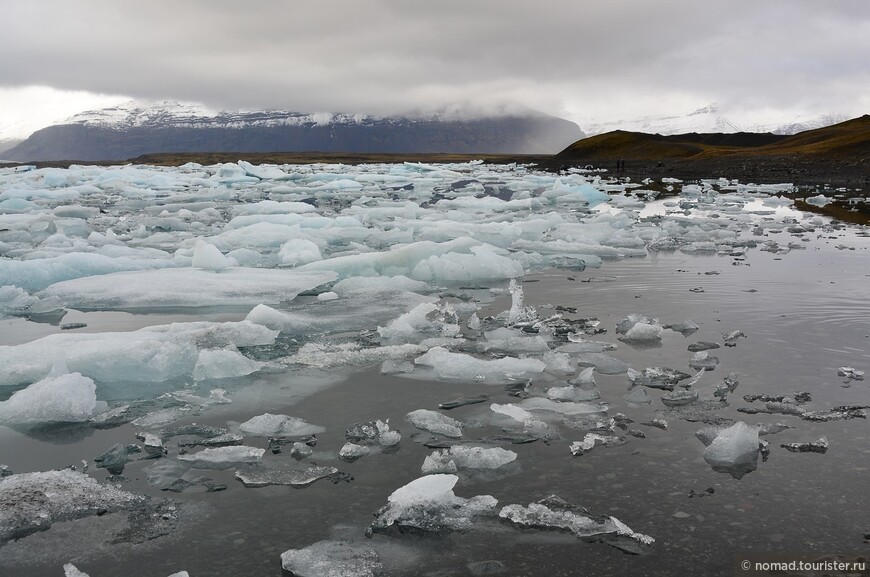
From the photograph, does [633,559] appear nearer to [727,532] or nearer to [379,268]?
[727,532]

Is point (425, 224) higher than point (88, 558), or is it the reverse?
point (425, 224)

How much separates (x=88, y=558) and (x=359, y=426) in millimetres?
1475

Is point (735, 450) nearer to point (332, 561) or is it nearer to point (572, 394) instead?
point (572, 394)

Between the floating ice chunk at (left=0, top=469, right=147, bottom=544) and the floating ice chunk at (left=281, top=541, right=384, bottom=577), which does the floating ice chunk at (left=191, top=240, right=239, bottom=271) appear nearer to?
the floating ice chunk at (left=0, top=469, right=147, bottom=544)

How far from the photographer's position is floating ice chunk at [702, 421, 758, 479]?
3.33 metres

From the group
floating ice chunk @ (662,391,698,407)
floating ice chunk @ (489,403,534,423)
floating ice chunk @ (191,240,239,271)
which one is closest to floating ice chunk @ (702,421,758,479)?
floating ice chunk @ (662,391,698,407)

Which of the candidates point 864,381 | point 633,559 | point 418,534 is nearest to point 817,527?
point 633,559

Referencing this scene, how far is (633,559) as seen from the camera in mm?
2594

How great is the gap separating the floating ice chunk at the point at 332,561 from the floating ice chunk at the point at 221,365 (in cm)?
230

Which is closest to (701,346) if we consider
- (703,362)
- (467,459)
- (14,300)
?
(703,362)

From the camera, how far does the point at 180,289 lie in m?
7.07

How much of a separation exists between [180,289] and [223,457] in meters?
3.96

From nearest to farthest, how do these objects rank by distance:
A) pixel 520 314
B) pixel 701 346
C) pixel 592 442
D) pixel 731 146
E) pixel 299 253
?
pixel 592 442
pixel 701 346
pixel 520 314
pixel 299 253
pixel 731 146

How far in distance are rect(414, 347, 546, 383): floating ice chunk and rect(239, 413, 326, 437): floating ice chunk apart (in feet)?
3.84
